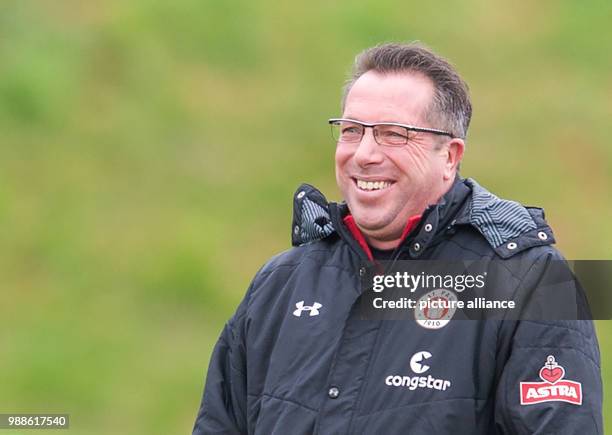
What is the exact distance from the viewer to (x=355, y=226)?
3.33 meters

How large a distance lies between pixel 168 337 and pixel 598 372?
5.02 m

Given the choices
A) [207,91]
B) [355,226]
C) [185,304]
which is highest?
[207,91]

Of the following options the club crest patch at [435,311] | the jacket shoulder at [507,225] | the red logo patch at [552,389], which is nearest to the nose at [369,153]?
the jacket shoulder at [507,225]

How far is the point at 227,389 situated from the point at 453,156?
94 cm

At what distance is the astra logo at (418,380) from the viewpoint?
296 cm

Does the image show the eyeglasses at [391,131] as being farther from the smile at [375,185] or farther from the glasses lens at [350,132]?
the smile at [375,185]

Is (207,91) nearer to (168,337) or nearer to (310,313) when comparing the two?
(168,337)

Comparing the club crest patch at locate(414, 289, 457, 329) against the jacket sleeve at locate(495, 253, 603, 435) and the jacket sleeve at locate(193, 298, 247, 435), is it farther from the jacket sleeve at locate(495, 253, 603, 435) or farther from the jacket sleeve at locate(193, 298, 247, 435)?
the jacket sleeve at locate(193, 298, 247, 435)

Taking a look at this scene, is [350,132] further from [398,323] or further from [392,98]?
[398,323]

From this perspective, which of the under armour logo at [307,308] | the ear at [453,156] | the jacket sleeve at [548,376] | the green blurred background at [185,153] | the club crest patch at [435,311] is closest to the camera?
the jacket sleeve at [548,376]

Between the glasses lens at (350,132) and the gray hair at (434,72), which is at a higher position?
the gray hair at (434,72)

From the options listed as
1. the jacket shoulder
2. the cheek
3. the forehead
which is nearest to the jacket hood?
the jacket shoulder

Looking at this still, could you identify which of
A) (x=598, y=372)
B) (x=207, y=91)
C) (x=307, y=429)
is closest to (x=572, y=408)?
(x=598, y=372)

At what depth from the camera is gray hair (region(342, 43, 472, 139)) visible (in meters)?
3.32
